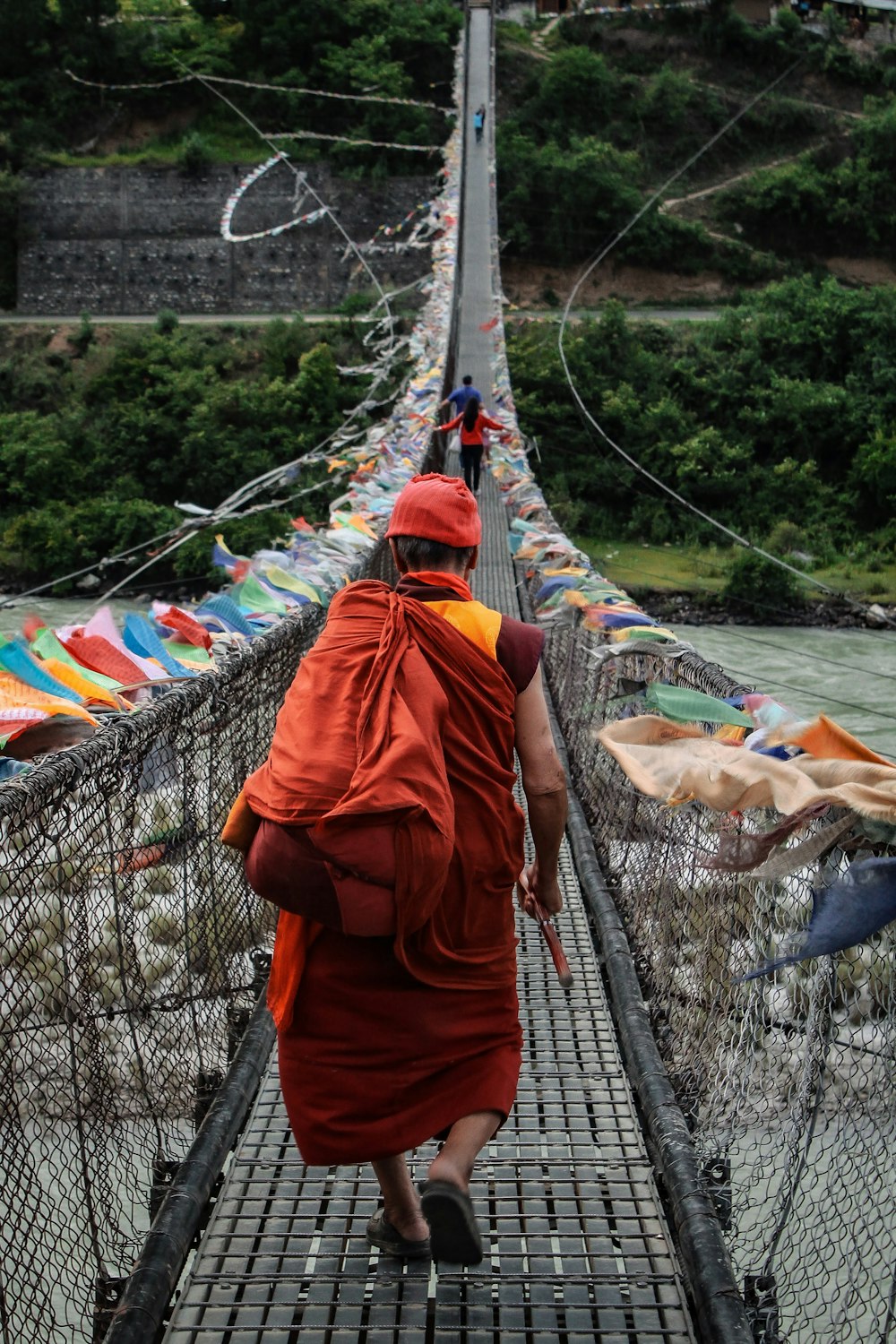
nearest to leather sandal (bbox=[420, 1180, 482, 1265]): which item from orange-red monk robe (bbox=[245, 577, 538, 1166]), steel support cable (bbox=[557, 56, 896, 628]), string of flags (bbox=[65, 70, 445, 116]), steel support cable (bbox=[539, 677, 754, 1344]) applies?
orange-red monk robe (bbox=[245, 577, 538, 1166])

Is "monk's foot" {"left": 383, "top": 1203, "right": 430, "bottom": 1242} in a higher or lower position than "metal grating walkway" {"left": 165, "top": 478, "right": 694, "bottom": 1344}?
higher

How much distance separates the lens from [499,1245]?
1.82m

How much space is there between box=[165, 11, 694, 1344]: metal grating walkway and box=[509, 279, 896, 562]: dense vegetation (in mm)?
13671

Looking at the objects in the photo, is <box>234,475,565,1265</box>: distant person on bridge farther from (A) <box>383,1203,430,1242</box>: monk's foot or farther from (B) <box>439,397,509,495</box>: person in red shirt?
(B) <box>439,397,509,495</box>: person in red shirt

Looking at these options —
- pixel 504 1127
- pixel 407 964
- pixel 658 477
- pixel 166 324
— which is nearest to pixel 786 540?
pixel 658 477

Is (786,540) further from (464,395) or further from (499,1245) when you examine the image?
(499,1245)

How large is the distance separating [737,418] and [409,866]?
16.5 m

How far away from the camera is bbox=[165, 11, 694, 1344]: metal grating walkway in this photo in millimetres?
1640

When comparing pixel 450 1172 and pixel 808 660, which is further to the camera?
pixel 808 660

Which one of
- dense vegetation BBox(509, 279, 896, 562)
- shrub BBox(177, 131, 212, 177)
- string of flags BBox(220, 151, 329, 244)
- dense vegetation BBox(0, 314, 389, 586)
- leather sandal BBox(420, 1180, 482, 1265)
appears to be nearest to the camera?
leather sandal BBox(420, 1180, 482, 1265)

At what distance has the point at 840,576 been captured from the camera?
47.8 ft

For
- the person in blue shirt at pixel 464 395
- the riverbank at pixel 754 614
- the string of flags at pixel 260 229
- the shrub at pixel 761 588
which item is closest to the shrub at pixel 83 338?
the string of flags at pixel 260 229

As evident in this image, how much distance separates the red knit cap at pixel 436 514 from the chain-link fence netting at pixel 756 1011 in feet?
1.66

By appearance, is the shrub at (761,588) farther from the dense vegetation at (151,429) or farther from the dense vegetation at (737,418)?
the dense vegetation at (151,429)
